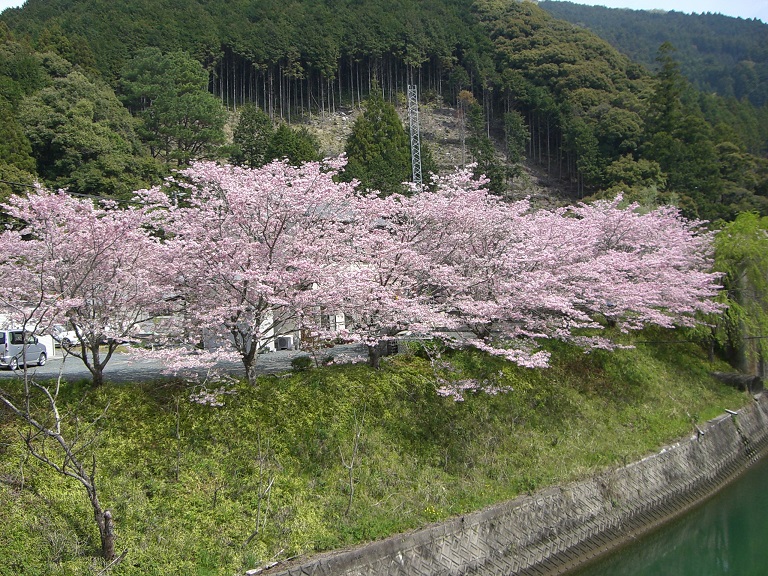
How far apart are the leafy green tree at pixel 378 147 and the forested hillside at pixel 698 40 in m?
69.7

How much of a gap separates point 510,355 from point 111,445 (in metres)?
8.10

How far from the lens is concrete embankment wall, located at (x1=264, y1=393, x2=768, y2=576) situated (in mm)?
8766

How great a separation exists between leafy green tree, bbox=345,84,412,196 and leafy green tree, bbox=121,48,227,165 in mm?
9806

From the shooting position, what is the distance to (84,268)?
10109 millimetres

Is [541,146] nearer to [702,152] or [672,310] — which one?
[702,152]

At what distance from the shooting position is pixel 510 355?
43.5 feet

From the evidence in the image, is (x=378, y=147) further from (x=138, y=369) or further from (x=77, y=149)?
(x=138, y=369)

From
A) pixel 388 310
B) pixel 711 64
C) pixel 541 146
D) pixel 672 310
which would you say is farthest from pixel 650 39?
pixel 388 310

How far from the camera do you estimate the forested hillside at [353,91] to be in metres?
33.5

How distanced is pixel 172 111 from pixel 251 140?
5369mm

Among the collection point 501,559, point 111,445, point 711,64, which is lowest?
point 501,559

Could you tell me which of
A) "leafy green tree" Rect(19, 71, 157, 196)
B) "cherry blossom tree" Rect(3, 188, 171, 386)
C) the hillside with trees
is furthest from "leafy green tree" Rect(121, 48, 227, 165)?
"cherry blossom tree" Rect(3, 188, 171, 386)

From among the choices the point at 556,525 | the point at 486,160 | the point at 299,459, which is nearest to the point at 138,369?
the point at 299,459

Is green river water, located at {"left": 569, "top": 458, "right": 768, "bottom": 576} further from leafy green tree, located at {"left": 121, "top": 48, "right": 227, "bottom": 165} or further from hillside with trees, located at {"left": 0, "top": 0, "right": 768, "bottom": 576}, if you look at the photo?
leafy green tree, located at {"left": 121, "top": 48, "right": 227, "bottom": 165}
